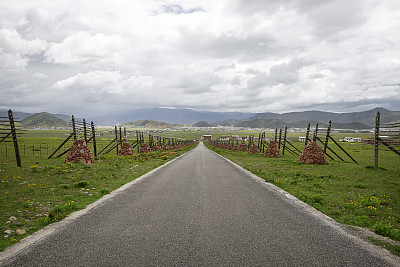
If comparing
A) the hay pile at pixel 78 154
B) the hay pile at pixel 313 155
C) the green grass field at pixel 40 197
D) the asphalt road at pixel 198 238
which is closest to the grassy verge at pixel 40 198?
the green grass field at pixel 40 197

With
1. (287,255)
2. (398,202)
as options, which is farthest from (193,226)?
(398,202)

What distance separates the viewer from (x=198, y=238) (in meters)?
5.00

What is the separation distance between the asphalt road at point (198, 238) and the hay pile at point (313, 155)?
15822 mm

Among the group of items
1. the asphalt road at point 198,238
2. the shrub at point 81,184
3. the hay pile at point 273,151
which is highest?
the asphalt road at point 198,238

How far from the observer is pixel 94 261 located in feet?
13.5

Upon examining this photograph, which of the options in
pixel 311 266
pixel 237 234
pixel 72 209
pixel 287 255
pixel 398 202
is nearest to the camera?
pixel 311 266

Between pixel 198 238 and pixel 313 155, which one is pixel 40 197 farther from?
pixel 313 155

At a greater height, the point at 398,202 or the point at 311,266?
the point at 311,266

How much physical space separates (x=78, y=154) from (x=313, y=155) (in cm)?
2183

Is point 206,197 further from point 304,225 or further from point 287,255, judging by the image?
point 287,255

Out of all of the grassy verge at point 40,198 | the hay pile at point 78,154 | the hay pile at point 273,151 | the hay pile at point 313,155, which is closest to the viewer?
the grassy verge at point 40,198

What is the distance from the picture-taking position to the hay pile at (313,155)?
2183cm

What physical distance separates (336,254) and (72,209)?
7.51 m

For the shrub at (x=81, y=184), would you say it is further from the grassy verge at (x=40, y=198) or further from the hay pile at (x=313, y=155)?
the hay pile at (x=313, y=155)
